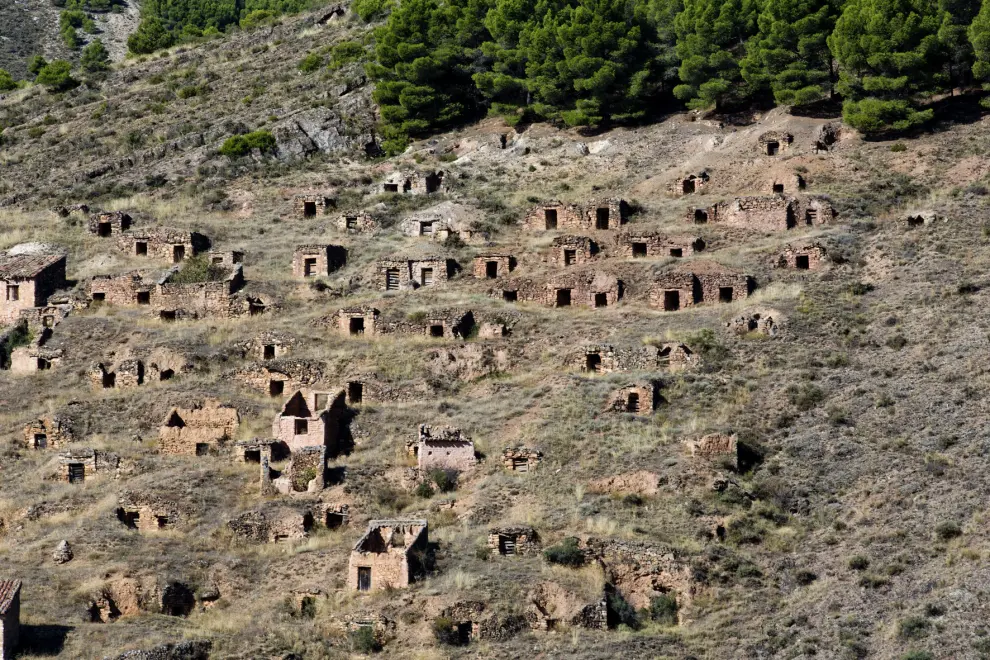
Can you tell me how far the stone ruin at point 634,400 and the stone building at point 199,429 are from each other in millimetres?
12227

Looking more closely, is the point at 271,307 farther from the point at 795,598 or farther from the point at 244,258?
the point at 795,598

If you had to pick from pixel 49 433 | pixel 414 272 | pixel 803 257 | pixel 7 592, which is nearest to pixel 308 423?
pixel 49 433

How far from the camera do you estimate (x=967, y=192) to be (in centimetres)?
6831

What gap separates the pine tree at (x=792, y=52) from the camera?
255 feet

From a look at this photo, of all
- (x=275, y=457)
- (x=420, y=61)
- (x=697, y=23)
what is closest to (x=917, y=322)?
(x=275, y=457)

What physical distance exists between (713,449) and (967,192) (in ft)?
67.3

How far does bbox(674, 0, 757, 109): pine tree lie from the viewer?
79.8 meters

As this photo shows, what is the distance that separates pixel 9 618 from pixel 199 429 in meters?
14.9

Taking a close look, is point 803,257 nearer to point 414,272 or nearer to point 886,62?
point 886,62

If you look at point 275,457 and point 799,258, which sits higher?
point 799,258

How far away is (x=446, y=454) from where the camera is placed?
55.3 m

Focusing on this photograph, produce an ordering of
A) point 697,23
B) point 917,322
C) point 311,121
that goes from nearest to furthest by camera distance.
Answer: point 917,322 → point 697,23 → point 311,121

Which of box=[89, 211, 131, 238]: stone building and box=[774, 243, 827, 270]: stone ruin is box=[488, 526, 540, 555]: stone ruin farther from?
box=[89, 211, 131, 238]: stone building

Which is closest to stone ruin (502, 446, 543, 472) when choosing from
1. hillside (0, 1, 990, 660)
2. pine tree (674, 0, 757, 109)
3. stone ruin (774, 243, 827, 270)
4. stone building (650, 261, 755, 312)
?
hillside (0, 1, 990, 660)
